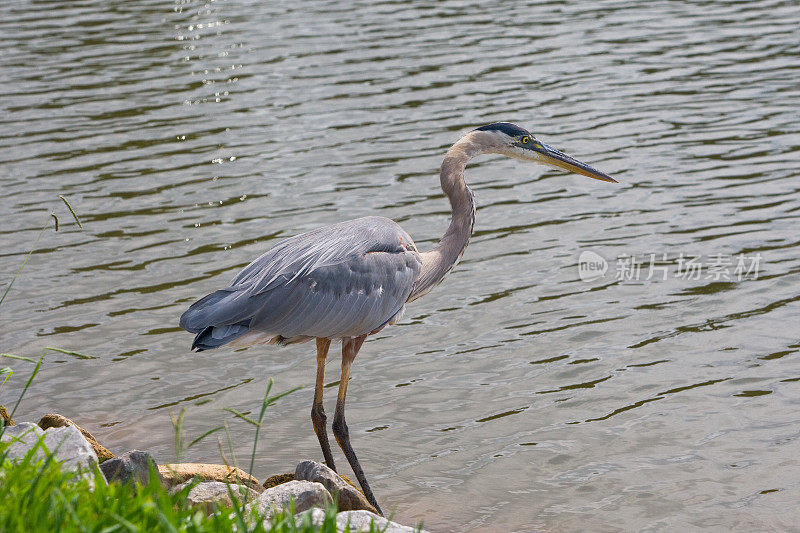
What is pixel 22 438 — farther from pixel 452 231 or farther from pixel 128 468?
pixel 452 231

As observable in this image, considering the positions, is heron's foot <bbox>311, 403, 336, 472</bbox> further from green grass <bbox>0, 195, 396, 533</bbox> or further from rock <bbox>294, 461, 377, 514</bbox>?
green grass <bbox>0, 195, 396, 533</bbox>

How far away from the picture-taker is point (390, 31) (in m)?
17.2

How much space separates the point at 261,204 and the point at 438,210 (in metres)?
1.76

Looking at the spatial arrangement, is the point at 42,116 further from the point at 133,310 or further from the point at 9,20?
the point at 9,20

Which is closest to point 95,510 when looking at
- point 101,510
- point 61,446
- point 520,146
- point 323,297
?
point 101,510

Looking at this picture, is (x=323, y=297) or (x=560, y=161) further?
(x=560, y=161)

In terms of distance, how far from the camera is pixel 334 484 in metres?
4.90

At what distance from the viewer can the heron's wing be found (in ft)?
17.7

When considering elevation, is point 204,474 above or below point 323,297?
below

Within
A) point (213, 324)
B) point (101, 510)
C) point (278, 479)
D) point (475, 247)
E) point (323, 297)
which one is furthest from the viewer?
point (475, 247)

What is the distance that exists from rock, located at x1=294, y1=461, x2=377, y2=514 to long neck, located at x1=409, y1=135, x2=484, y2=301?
149 cm

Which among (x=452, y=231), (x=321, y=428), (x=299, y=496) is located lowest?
(x=321, y=428)

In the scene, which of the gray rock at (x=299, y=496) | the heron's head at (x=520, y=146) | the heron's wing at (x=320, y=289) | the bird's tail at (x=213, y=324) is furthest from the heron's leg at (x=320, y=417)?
the heron's head at (x=520, y=146)

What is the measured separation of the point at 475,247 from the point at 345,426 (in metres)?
3.52
